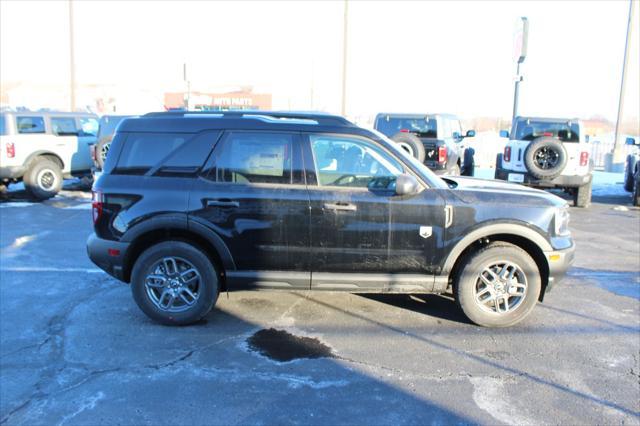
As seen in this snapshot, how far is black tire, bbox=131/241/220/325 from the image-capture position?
4629 mm

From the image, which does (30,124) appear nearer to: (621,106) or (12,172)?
(12,172)

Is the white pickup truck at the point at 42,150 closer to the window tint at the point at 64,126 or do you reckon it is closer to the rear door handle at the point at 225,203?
the window tint at the point at 64,126

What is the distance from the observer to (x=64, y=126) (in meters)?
12.7

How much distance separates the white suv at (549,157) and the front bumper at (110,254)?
8.49 metres

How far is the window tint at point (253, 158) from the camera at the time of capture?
462cm

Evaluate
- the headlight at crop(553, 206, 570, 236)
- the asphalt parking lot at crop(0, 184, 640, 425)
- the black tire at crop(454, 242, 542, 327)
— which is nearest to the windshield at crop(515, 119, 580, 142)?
the asphalt parking lot at crop(0, 184, 640, 425)

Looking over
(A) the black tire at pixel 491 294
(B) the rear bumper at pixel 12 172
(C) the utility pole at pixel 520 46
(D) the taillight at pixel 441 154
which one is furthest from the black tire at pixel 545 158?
(B) the rear bumper at pixel 12 172

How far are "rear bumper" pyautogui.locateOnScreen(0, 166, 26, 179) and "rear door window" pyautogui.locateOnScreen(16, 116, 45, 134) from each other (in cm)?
86

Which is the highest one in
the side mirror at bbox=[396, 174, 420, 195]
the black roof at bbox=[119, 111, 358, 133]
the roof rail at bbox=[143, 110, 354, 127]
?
the roof rail at bbox=[143, 110, 354, 127]

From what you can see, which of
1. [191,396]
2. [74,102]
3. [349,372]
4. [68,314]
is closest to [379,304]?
[349,372]

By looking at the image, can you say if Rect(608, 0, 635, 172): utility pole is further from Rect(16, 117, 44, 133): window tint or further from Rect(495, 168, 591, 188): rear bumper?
Rect(16, 117, 44, 133): window tint

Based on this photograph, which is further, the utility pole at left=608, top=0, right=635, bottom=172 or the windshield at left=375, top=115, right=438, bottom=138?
the utility pole at left=608, top=0, right=635, bottom=172

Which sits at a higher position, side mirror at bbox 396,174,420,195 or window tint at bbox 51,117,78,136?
window tint at bbox 51,117,78,136

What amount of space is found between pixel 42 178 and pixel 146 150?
8736 mm
